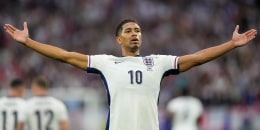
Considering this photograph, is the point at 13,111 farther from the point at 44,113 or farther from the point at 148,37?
the point at 148,37

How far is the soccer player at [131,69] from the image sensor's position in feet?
22.0

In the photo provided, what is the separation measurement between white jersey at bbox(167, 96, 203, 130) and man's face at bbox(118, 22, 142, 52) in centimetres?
639

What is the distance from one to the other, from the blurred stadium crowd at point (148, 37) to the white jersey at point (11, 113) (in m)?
5.81

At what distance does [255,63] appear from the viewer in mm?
20172

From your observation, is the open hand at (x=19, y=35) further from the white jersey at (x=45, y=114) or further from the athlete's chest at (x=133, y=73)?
the white jersey at (x=45, y=114)

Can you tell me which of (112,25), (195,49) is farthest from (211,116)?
(112,25)

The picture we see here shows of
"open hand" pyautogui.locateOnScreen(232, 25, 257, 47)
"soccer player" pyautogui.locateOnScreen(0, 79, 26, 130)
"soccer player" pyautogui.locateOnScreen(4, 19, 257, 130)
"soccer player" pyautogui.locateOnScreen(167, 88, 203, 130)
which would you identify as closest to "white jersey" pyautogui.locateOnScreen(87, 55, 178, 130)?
"soccer player" pyautogui.locateOnScreen(4, 19, 257, 130)

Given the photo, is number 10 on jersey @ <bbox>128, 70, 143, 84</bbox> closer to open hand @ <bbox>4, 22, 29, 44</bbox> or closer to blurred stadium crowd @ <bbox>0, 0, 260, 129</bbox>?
open hand @ <bbox>4, 22, 29, 44</bbox>

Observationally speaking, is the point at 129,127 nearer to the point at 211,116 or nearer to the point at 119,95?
the point at 119,95

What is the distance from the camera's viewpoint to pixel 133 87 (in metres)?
6.73

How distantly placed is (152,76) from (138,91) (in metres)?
0.18

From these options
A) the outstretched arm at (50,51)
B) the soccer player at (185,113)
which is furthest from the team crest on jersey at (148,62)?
the soccer player at (185,113)

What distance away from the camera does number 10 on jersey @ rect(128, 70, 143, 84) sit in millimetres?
6750

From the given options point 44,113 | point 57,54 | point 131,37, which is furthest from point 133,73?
point 44,113
